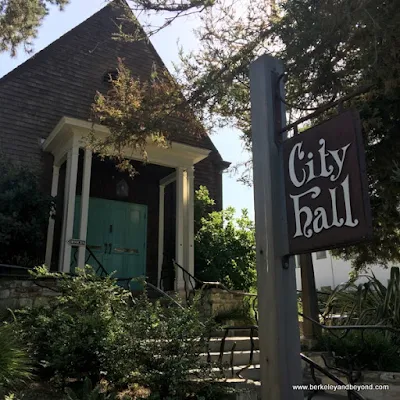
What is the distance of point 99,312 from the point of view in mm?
4090

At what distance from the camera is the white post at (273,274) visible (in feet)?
8.05

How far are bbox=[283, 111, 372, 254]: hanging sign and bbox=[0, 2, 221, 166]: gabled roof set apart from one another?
21.1 ft

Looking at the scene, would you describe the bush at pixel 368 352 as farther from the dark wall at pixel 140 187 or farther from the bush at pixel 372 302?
the dark wall at pixel 140 187

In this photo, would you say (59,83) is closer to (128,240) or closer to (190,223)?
(128,240)

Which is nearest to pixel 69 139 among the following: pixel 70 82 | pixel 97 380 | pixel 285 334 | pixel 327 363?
pixel 70 82

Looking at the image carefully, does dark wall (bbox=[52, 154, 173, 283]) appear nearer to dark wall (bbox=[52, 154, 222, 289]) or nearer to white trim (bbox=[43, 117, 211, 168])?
dark wall (bbox=[52, 154, 222, 289])

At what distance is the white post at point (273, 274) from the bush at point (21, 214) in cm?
568

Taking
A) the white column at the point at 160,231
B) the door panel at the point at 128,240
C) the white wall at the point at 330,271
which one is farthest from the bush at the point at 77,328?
the white wall at the point at 330,271

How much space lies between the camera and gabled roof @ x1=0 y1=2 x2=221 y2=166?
9305 millimetres

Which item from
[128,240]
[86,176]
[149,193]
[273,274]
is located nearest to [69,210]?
[86,176]

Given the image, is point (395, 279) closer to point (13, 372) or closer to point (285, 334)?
point (285, 334)

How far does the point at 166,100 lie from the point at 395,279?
421 centimetres

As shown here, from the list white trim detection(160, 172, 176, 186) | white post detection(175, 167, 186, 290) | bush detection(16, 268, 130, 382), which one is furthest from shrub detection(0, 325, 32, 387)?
white trim detection(160, 172, 176, 186)

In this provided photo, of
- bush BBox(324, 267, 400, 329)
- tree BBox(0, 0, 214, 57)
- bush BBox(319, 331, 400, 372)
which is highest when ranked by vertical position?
tree BBox(0, 0, 214, 57)
